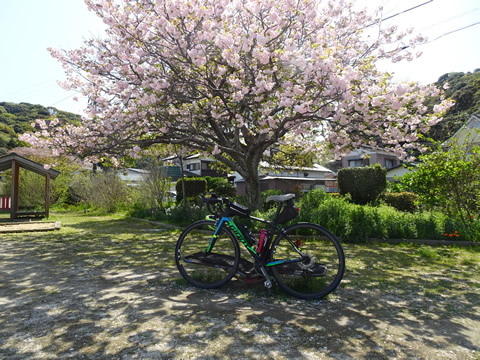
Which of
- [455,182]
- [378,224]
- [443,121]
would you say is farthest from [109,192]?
[443,121]

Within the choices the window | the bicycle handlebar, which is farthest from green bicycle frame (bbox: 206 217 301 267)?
the window

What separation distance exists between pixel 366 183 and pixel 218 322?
1515cm

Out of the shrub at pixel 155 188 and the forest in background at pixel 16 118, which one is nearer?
the shrub at pixel 155 188

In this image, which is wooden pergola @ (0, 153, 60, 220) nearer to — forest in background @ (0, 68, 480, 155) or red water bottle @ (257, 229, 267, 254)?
red water bottle @ (257, 229, 267, 254)

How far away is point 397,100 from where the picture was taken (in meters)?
6.11

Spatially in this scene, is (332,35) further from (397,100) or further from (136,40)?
(136,40)

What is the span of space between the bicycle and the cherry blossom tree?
11.6 feet

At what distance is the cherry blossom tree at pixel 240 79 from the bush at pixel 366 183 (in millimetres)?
6883

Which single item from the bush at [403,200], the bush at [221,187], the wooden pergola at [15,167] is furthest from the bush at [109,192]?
the bush at [403,200]

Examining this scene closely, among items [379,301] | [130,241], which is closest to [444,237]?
[379,301]

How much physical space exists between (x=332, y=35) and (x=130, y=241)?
773cm

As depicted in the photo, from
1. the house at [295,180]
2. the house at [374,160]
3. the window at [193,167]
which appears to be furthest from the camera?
the window at [193,167]

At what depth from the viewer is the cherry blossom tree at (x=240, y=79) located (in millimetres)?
6602

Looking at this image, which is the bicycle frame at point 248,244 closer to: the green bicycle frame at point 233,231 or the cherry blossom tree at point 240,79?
the green bicycle frame at point 233,231
